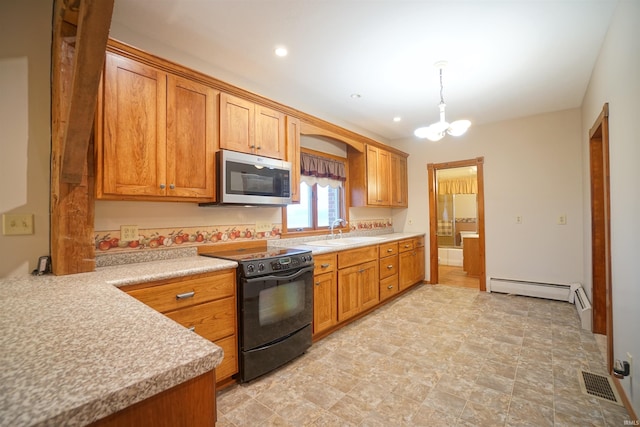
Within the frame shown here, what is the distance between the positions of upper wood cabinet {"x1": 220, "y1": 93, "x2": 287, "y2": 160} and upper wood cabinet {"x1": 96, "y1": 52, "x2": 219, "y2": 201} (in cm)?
10

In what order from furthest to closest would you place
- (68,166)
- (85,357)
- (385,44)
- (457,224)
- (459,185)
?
(457,224) → (459,185) → (385,44) → (68,166) → (85,357)

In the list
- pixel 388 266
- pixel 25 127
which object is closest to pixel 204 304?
pixel 25 127

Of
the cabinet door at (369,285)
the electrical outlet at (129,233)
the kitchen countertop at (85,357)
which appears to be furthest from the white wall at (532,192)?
the kitchen countertop at (85,357)

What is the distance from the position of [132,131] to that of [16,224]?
82cm

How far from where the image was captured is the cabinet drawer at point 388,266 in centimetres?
367

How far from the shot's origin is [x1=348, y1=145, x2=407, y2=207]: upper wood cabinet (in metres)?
4.12

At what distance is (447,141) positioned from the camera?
4.77m

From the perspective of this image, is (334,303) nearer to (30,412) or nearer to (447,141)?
(30,412)

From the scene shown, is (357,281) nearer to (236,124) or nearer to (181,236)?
(181,236)

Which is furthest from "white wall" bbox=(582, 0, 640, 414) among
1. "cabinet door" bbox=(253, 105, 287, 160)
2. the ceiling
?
"cabinet door" bbox=(253, 105, 287, 160)

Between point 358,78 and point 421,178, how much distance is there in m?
2.64

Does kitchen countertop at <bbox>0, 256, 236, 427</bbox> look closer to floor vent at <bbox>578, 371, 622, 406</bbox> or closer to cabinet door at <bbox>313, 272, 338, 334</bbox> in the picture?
cabinet door at <bbox>313, 272, 338, 334</bbox>

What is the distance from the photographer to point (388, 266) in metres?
3.80

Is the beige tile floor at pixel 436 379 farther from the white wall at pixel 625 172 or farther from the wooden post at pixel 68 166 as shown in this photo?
the wooden post at pixel 68 166
